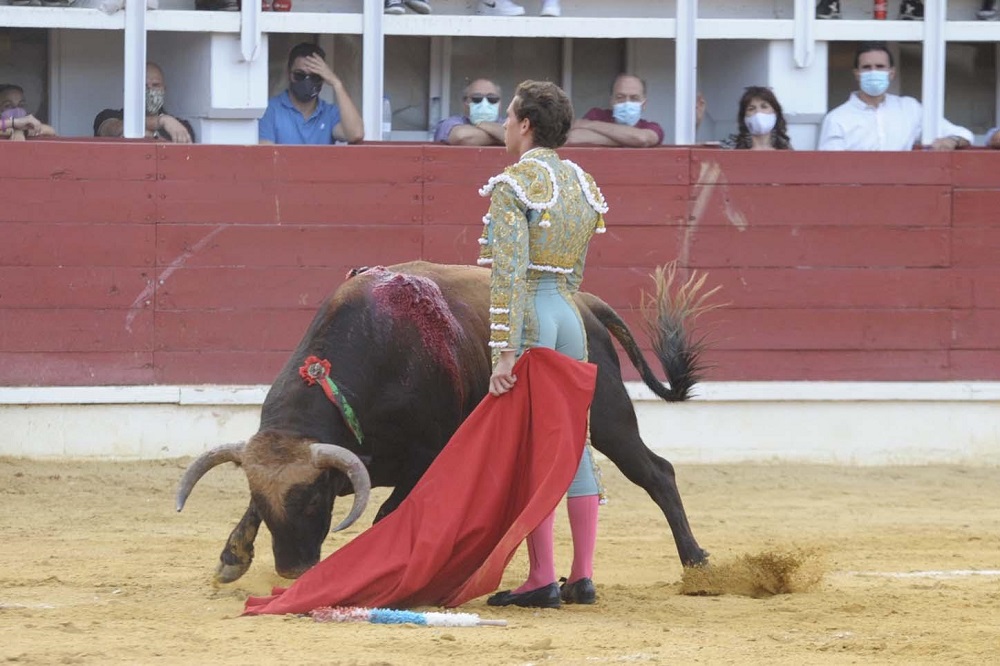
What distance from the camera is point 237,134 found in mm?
7910

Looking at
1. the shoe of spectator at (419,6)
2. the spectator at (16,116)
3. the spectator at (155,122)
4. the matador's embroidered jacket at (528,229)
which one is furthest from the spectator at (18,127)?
the matador's embroidered jacket at (528,229)

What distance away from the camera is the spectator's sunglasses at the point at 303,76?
26.0 ft

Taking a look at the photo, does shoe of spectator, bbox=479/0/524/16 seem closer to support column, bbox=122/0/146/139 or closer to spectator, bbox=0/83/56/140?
support column, bbox=122/0/146/139

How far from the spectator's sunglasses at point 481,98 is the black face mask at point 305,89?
0.71 m

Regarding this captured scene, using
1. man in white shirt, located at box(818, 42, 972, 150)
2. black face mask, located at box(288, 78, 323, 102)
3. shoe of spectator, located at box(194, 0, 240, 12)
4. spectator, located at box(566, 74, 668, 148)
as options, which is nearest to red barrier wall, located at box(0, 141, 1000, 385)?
spectator, located at box(566, 74, 668, 148)

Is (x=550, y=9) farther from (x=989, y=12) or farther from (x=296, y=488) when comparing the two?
(x=296, y=488)

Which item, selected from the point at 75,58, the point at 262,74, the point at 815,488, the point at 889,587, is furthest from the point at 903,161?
the point at 75,58

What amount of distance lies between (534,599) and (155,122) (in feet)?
13.5

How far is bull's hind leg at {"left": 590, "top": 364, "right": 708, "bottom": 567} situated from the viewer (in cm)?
509

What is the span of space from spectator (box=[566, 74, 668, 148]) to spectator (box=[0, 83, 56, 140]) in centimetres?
239

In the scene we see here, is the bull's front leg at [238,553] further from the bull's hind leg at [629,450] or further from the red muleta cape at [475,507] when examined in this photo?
the bull's hind leg at [629,450]

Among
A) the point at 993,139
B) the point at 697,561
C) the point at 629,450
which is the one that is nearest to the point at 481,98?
the point at 993,139

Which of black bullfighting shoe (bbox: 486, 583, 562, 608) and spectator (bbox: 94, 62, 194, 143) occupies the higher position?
spectator (bbox: 94, 62, 194, 143)

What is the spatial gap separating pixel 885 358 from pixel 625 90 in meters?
1.78
